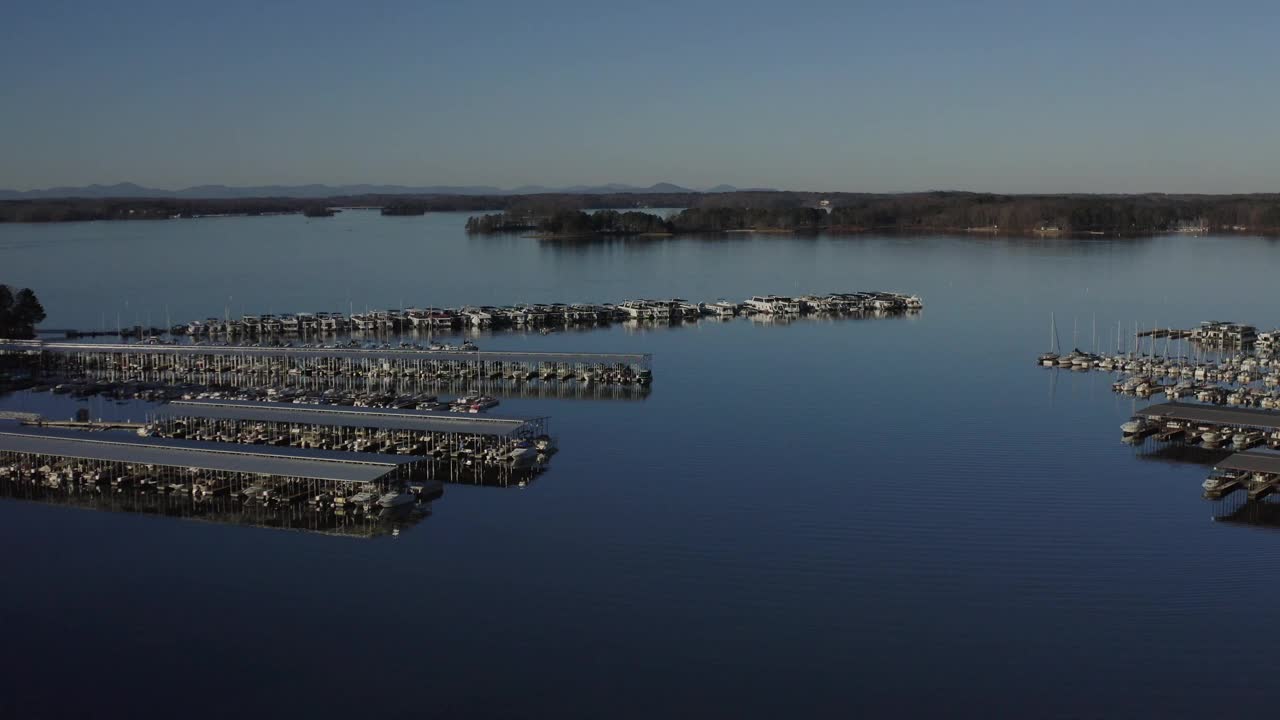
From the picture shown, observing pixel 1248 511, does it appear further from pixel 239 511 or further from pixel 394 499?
pixel 239 511

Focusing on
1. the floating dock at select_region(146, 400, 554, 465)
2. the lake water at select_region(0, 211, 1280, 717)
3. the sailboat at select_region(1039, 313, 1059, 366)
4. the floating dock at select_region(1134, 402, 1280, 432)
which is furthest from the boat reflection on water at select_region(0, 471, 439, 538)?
the sailboat at select_region(1039, 313, 1059, 366)

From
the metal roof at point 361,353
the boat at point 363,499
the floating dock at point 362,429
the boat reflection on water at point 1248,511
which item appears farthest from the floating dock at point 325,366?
the boat reflection on water at point 1248,511

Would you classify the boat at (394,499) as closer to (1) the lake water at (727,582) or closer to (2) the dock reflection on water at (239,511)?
(2) the dock reflection on water at (239,511)

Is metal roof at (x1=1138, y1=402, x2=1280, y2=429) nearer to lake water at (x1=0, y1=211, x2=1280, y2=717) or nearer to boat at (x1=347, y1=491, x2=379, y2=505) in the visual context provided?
lake water at (x1=0, y1=211, x2=1280, y2=717)

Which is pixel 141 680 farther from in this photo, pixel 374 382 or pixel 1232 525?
pixel 374 382

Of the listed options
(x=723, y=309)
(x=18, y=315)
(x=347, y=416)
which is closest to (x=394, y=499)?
(x=347, y=416)

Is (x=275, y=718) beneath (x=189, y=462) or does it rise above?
beneath

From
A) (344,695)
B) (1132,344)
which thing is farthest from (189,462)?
(1132,344)

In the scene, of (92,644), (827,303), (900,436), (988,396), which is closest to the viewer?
(92,644)
